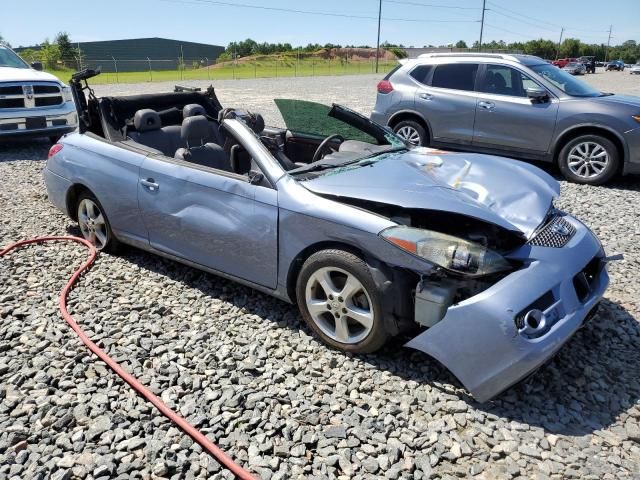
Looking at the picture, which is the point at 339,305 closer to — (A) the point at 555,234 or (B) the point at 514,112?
(A) the point at 555,234

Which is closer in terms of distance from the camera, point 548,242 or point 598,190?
point 548,242

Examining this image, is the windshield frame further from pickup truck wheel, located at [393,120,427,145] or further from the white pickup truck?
pickup truck wheel, located at [393,120,427,145]

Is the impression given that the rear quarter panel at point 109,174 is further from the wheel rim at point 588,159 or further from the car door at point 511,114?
the wheel rim at point 588,159

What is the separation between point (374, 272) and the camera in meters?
2.99

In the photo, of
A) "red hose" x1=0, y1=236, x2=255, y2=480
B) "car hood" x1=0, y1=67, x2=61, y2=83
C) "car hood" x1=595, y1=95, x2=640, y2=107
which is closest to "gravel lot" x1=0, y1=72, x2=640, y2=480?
"red hose" x1=0, y1=236, x2=255, y2=480

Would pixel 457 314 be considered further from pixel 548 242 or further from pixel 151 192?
pixel 151 192

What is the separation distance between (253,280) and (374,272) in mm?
1027

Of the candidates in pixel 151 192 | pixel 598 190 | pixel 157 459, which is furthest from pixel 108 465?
pixel 598 190

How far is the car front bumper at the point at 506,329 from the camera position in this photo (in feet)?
8.63

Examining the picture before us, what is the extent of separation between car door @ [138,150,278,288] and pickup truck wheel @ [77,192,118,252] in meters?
0.73

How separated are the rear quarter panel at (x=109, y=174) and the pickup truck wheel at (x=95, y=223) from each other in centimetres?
14

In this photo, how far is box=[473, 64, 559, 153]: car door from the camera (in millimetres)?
7711

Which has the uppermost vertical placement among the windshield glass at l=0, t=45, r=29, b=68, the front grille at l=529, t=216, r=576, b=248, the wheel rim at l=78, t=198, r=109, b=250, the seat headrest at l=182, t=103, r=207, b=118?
the windshield glass at l=0, t=45, r=29, b=68

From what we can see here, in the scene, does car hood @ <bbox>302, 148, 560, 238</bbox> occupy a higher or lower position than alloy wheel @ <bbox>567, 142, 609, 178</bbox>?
higher
